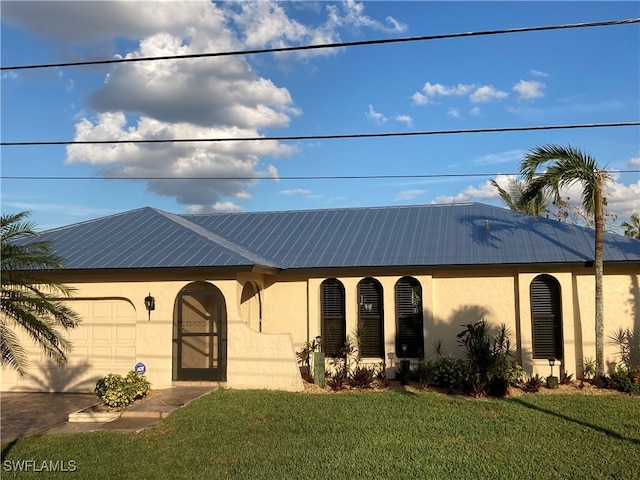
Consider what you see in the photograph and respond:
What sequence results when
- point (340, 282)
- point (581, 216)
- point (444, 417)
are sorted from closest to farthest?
point (444, 417) → point (340, 282) → point (581, 216)

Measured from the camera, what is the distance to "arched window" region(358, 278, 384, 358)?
15359mm

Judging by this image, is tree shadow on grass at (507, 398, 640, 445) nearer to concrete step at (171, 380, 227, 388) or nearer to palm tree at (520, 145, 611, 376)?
palm tree at (520, 145, 611, 376)

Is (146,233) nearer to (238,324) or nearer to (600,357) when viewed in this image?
(238,324)

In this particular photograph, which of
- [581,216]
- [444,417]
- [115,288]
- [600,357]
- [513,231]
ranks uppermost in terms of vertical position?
[581,216]

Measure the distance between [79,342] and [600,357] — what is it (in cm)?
1326

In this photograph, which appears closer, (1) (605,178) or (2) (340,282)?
(1) (605,178)

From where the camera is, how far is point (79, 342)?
1487cm

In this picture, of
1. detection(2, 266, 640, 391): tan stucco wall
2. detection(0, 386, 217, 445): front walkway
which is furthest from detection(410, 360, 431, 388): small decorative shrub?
detection(0, 386, 217, 445): front walkway

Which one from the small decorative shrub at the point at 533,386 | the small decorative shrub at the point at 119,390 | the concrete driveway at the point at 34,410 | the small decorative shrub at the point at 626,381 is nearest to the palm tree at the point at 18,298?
the concrete driveway at the point at 34,410

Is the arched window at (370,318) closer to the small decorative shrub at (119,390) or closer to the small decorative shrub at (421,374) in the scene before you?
the small decorative shrub at (421,374)

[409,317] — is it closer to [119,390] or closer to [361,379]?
[361,379]

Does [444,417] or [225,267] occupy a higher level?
[225,267]

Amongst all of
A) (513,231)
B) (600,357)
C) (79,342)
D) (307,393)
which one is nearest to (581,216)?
(513,231)

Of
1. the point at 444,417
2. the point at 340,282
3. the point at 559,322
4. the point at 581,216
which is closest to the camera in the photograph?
the point at 444,417
